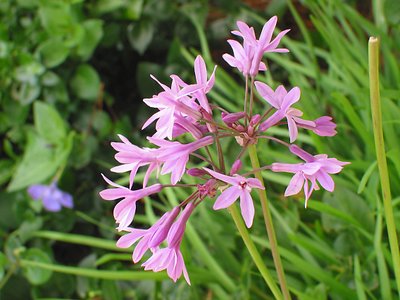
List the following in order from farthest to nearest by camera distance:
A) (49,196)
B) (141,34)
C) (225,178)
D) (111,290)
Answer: (141,34) → (49,196) → (111,290) → (225,178)

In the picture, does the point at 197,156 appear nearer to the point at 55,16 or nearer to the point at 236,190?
the point at 236,190

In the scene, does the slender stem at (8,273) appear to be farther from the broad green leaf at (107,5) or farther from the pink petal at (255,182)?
the pink petal at (255,182)

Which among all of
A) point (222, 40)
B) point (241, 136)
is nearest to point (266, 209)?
point (241, 136)

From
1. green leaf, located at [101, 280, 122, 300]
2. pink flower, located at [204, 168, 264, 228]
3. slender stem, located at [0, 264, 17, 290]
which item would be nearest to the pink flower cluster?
pink flower, located at [204, 168, 264, 228]

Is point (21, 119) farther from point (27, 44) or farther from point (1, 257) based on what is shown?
point (1, 257)

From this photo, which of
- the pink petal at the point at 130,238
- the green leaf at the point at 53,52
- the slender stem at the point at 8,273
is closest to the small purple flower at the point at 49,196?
the slender stem at the point at 8,273

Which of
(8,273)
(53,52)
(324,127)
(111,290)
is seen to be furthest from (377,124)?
(53,52)
